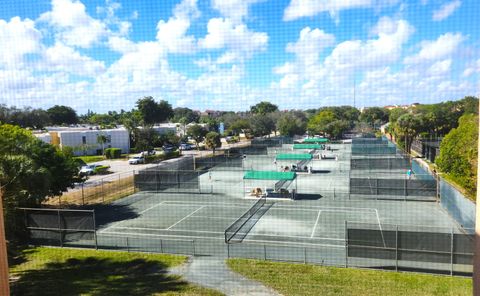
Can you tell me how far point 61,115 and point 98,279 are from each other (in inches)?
531

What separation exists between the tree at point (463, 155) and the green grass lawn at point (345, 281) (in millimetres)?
1604

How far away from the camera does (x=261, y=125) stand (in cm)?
1391

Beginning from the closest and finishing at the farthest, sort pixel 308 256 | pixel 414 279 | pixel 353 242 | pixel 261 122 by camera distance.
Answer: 1. pixel 414 279
2. pixel 353 242
3. pixel 308 256
4. pixel 261 122

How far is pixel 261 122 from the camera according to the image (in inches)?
550

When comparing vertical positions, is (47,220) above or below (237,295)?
above

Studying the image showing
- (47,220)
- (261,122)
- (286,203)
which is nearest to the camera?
(47,220)

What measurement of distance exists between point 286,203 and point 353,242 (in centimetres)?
215

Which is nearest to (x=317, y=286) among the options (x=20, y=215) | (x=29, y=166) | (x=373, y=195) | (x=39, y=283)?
(x=39, y=283)

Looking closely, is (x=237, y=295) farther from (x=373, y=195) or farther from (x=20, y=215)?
(x=373, y=195)

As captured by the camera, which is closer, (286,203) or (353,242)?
(353,242)

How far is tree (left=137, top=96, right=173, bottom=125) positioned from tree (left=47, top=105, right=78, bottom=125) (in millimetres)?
4137

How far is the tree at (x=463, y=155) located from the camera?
3683mm

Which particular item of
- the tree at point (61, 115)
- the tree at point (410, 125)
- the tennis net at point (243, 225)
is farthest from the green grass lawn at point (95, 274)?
the tree at point (61, 115)

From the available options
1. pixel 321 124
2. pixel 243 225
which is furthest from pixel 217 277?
pixel 321 124
